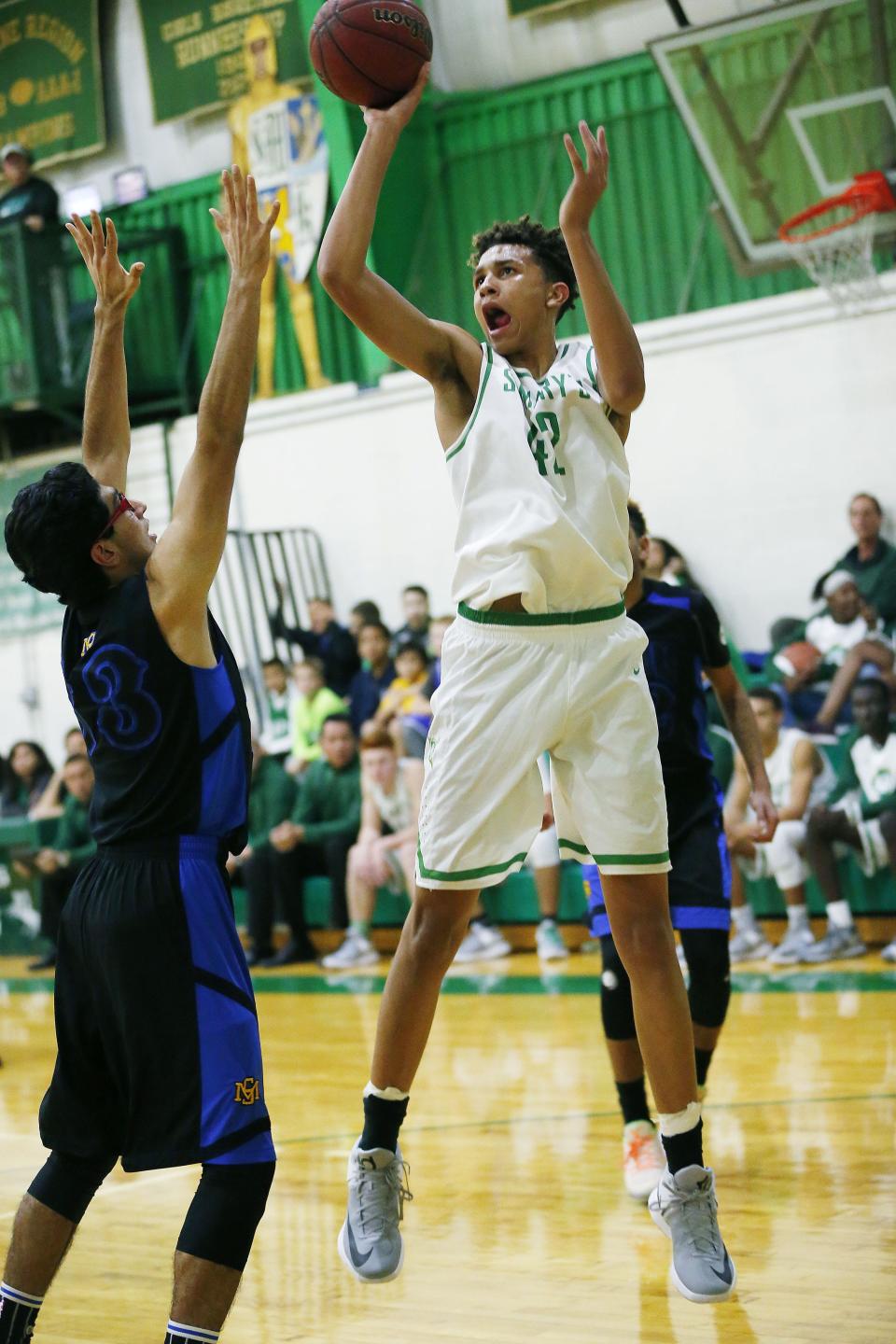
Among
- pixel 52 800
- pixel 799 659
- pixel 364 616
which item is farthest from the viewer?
pixel 52 800

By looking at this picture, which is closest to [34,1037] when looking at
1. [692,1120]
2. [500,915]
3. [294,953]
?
[294,953]

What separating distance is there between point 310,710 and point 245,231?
Answer: 7733 mm

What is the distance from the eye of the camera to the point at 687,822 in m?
4.77

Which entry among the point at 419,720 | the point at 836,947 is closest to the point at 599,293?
the point at 836,947

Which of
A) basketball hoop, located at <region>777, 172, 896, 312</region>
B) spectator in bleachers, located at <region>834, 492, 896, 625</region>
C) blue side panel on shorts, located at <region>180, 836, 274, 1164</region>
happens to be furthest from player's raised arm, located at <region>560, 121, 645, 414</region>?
basketball hoop, located at <region>777, 172, 896, 312</region>

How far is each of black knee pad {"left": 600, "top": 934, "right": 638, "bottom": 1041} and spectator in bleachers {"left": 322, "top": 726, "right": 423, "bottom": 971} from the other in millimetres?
4944

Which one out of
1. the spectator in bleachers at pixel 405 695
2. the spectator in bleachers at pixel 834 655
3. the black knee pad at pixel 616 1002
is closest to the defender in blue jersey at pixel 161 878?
the black knee pad at pixel 616 1002

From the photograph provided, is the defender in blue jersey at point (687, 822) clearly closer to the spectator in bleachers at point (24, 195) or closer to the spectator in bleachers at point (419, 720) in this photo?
the spectator in bleachers at point (419, 720)

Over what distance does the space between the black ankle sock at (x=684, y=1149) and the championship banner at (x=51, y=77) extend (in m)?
13.1

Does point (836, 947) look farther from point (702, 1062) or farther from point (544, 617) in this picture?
point (544, 617)

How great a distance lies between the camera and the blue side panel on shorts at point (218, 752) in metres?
3.08

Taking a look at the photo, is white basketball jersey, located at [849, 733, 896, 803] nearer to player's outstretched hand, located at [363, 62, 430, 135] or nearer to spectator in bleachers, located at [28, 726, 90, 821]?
player's outstretched hand, located at [363, 62, 430, 135]

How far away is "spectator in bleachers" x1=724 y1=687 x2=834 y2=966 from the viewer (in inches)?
329

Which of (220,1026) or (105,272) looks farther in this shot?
(105,272)
